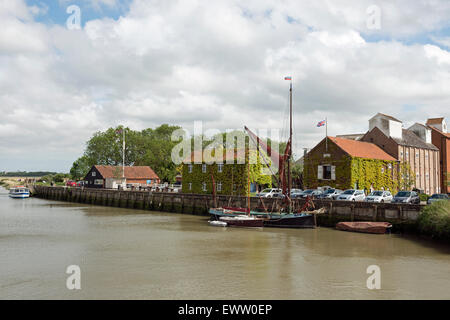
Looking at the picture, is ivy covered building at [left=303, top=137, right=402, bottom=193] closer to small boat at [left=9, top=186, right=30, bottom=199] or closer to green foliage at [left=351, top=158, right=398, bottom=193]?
green foliage at [left=351, top=158, right=398, bottom=193]

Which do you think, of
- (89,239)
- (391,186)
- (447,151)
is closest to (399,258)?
(89,239)

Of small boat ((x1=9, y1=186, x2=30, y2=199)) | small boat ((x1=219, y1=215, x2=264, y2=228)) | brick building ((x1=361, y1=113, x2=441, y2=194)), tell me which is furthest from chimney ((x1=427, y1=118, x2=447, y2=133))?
small boat ((x1=9, y1=186, x2=30, y2=199))

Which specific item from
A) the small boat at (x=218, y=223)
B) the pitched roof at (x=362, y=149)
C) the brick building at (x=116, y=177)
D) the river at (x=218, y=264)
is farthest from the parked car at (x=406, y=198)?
the brick building at (x=116, y=177)

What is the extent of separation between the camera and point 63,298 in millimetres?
15078

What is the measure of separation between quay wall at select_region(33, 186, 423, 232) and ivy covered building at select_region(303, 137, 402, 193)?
47.8ft

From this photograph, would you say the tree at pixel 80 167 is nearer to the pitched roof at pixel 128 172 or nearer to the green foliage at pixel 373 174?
the pitched roof at pixel 128 172

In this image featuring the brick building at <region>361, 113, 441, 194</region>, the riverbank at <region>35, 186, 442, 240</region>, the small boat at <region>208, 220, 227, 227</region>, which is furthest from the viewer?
the brick building at <region>361, 113, 441, 194</region>

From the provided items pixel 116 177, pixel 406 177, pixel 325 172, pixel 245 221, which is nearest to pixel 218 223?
pixel 245 221

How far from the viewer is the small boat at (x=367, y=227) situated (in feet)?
103

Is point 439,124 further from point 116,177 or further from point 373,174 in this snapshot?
point 116,177

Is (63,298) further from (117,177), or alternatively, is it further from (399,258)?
(117,177)

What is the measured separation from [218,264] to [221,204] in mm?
25673

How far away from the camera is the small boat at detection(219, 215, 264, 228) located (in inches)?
1399
